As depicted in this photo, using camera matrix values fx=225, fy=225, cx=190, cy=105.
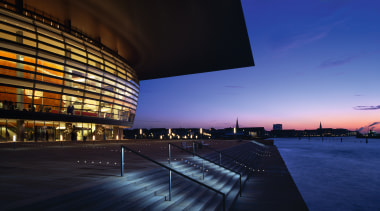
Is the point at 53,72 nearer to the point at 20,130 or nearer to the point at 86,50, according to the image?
the point at 86,50

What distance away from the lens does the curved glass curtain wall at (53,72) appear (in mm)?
28281

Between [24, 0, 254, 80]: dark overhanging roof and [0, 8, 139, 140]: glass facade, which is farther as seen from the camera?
[0, 8, 139, 140]: glass facade

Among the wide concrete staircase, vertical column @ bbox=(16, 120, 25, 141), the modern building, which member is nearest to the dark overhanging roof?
the modern building

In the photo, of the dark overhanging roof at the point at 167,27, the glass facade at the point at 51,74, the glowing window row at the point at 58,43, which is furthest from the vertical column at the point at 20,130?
the dark overhanging roof at the point at 167,27

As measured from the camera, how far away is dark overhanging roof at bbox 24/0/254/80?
28.1m

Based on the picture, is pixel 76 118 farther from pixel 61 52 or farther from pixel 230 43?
pixel 230 43

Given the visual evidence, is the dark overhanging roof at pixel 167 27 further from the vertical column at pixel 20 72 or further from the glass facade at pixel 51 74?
the vertical column at pixel 20 72

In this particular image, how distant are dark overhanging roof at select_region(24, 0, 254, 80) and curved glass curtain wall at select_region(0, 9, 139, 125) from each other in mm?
3563

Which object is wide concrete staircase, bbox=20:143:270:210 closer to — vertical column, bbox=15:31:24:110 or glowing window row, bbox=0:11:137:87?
vertical column, bbox=15:31:24:110

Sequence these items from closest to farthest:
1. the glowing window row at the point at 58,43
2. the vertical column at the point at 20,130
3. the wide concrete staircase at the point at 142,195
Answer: the wide concrete staircase at the point at 142,195 → the glowing window row at the point at 58,43 → the vertical column at the point at 20,130

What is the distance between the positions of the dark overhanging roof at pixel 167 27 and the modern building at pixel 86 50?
0.13 metres

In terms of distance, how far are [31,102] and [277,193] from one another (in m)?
32.8

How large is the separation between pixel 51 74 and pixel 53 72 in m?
0.49

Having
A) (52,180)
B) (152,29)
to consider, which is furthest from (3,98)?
(52,180)
